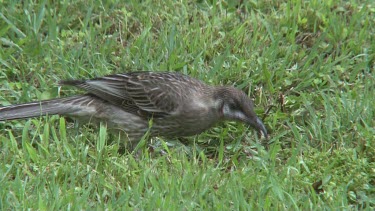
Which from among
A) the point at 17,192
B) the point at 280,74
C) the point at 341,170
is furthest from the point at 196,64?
the point at 17,192

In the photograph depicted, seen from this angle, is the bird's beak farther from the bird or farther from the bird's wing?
the bird's wing

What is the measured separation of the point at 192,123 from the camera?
8.76 meters

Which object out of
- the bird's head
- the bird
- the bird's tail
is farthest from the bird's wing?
the bird's head

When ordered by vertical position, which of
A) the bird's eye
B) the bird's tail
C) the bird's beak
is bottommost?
the bird's tail

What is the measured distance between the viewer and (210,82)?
9.54m

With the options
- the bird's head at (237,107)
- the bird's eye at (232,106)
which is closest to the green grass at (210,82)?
the bird's head at (237,107)

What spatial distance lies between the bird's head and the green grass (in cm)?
23

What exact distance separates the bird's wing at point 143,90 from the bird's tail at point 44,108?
167 millimetres

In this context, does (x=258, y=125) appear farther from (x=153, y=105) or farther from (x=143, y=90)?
(x=143, y=90)

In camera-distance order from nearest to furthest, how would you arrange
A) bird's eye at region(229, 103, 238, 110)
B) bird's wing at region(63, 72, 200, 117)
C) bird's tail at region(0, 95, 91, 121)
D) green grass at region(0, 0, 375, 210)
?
green grass at region(0, 0, 375, 210), bird's tail at region(0, 95, 91, 121), bird's eye at region(229, 103, 238, 110), bird's wing at region(63, 72, 200, 117)

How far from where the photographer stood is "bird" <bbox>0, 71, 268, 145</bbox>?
28.5ft

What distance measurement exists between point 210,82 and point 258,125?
44.3 inches

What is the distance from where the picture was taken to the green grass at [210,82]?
7445 mm

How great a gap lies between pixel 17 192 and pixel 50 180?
0.38 m
